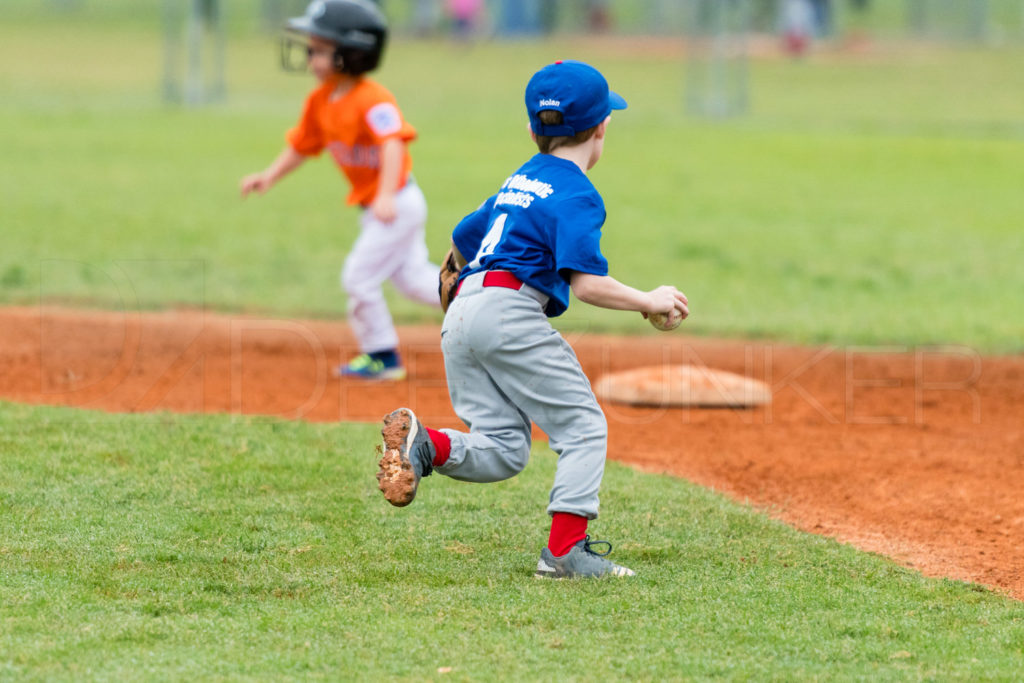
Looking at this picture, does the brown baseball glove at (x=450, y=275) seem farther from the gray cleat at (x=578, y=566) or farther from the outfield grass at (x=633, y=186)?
the outfield grass at (x=633, y=186)

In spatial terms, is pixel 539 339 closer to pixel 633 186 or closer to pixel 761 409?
pixel 761 409

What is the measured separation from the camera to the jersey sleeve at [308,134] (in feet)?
24.2

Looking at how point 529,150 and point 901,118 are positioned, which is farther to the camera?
point 901,118

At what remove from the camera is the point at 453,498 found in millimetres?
5000

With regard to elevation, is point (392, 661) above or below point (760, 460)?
above

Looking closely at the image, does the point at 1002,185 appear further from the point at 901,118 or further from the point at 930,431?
the point at 930,431

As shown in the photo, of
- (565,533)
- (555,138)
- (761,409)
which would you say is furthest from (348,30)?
(565,533)

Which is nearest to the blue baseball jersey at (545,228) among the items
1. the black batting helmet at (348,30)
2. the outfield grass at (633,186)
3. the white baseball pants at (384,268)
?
the white baseball pants at (384,268)

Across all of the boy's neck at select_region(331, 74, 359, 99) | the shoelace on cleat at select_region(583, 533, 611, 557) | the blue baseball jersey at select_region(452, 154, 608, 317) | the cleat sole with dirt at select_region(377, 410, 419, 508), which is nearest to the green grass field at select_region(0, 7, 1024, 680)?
the shoelace on cleat at select_region(583, 533, 611, 557)

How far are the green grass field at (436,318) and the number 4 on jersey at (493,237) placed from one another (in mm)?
970

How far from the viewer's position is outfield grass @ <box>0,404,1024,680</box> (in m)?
3.36

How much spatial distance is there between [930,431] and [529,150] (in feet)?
37.7

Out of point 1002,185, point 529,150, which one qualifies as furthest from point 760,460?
point 529,150

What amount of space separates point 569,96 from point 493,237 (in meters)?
0.49
